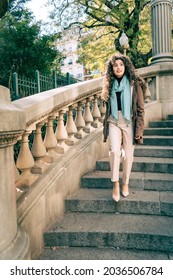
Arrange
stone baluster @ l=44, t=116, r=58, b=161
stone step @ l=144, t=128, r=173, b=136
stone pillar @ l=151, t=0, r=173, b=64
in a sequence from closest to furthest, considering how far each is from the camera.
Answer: stone baluster @ l=44, t=116, r=58, b=161, stone step @ l=144, t=128, r=173, b=136, stone pillar @ l=151, t=0, r=173, b=64

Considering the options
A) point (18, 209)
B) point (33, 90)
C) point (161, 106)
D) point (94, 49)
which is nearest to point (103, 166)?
point (18, 209)

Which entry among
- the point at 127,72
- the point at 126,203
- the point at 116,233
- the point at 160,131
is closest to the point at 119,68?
the point at 127,72

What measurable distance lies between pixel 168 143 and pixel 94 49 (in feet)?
45.9

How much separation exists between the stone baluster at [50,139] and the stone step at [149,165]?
1110 mm

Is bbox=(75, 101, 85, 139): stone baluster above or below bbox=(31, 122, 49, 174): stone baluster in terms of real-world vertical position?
above

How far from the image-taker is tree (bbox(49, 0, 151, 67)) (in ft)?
46.9

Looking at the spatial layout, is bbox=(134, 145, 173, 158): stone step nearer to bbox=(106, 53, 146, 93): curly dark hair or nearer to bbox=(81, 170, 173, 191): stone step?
bbox=(81, 170, 173, 191): stone step

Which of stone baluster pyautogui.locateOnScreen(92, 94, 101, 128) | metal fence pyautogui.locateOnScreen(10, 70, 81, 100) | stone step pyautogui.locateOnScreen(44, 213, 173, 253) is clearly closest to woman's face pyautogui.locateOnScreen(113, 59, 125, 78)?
stone baluster pyautogui.locateOnScreen(92, 94, 101, 128)

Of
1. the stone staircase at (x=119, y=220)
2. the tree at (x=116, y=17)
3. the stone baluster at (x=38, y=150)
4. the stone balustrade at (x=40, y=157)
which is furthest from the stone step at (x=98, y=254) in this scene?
the tree at (x=116, y=17)

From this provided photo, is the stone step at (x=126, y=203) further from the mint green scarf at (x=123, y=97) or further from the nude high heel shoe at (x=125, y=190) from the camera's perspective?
the mint green scarf at (x=123, y=97)

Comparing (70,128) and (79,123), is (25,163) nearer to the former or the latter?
(70,128)

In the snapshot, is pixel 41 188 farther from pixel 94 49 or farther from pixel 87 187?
pixel 94 49

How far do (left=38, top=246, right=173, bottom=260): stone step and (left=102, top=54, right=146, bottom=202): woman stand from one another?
2.23ft

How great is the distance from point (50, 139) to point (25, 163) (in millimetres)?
606
